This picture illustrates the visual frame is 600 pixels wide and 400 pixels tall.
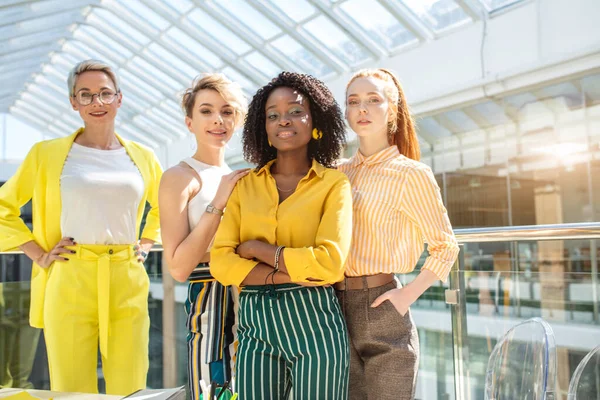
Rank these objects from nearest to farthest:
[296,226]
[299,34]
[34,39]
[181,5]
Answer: [296,226], [299,34], [181,5], [34,39]

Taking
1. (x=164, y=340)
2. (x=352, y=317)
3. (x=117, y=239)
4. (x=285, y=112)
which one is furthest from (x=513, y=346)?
(x=164, y=340)

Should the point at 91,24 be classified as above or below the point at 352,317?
above

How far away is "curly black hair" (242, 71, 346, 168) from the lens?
171 cm

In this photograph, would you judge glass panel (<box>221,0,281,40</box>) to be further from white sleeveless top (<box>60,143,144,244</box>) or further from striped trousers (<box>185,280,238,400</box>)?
striped trousers (<box>185,280,238,400</box>)

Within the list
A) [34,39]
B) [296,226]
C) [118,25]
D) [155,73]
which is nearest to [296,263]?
[296,226]

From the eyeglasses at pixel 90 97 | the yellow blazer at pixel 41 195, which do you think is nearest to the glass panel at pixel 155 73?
the yellow blazer at pixel 41 195

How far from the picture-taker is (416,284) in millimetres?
1674

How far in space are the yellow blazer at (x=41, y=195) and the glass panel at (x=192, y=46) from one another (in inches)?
378

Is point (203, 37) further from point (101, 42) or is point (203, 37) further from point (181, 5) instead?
point (101, 42)

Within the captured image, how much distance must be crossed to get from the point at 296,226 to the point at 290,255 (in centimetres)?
13

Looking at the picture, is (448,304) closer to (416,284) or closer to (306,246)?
(416,284)

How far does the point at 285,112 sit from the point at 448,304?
1388 mm

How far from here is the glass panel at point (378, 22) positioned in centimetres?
880

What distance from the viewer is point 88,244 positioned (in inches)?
87.0
